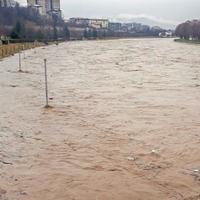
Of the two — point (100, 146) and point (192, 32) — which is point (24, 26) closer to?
point (192, 32)

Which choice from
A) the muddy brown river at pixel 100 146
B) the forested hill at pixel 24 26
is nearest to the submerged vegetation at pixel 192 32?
the forested hill at pixel 24 26

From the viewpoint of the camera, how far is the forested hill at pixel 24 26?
84537mm

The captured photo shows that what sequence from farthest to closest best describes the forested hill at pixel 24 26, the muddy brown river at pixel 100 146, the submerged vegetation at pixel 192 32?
the submerged vegetation at pixel 192 32 → the forested hill at pixel 24 26 → the muddy brown river at pixel 100 146

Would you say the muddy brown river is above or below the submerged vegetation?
below

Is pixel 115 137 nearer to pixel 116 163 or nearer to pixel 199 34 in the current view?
pixel 116 163

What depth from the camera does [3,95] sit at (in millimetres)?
19000

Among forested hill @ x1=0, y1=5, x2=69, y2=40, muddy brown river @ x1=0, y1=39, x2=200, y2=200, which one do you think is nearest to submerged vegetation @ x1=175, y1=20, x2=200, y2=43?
forested hill @ x1=0, y1=5, x2=69, y2=40

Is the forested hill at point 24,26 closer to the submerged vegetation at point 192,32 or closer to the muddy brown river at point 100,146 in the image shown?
the submerged vegetation at point 192,32

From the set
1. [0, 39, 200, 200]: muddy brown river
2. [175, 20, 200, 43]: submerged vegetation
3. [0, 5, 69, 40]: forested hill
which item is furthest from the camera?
[175, 20, 200, 43]: submerged vegetation

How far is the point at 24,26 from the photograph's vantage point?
90250 millimetres

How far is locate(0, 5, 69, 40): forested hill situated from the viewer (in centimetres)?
8454

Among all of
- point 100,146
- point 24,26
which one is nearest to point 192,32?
point 24,26

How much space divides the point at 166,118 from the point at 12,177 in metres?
6.94

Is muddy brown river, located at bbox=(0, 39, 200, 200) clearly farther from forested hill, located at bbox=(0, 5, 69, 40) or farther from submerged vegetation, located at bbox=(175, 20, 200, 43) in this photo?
submerged vegetation, located at bbox=(175, 20, 200, 43)
